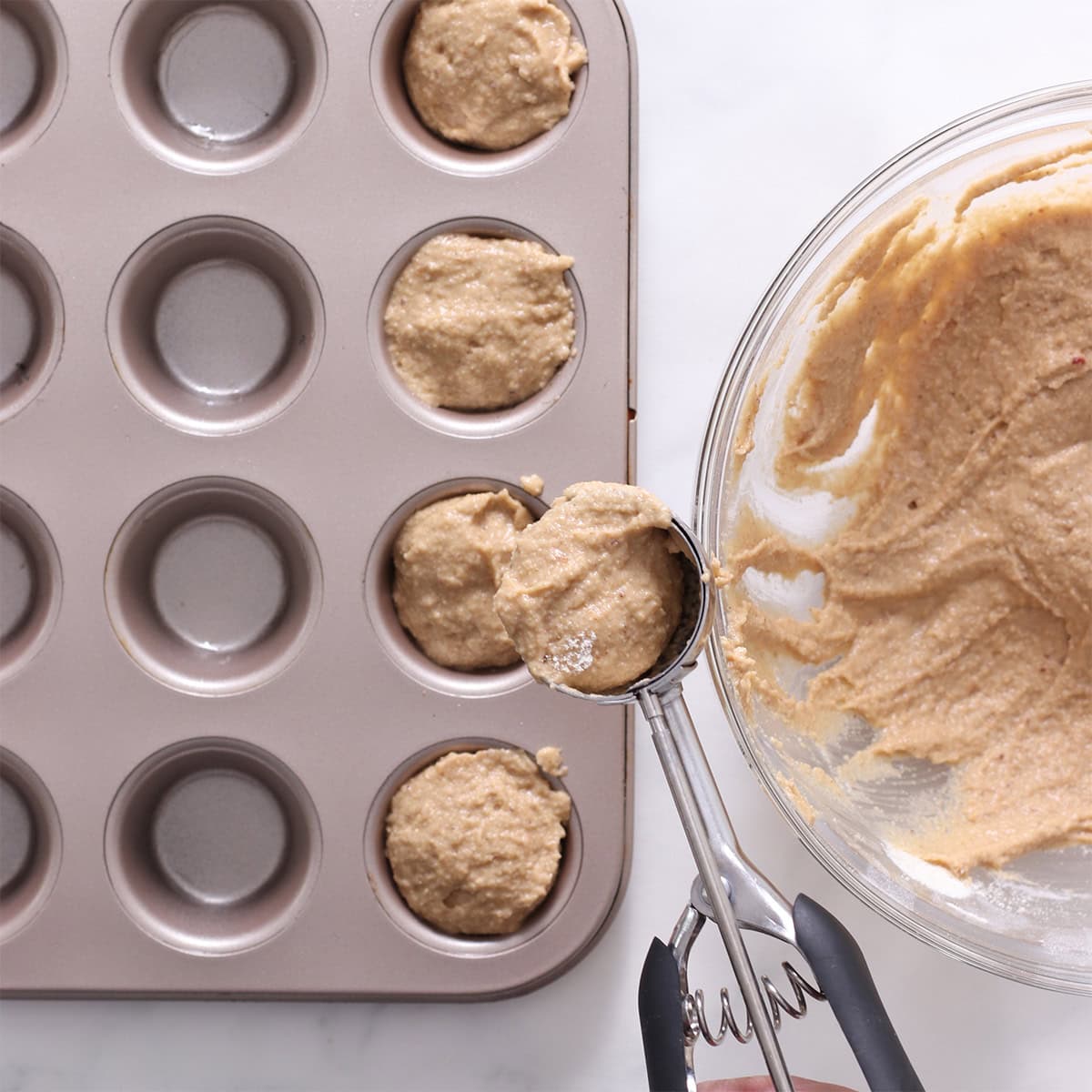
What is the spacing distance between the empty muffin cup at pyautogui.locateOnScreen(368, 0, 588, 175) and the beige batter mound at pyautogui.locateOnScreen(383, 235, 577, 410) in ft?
0.34

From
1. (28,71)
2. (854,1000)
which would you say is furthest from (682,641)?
(28,71)

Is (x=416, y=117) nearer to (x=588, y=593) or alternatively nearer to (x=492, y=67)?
(x=492, y=67)

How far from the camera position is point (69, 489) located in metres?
1.55

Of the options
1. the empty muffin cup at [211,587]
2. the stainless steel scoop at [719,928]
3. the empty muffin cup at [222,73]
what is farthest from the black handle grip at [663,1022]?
the empty muffin cup at [222,73]

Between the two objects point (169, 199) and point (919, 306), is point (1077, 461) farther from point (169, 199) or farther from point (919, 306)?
point (169, 199)

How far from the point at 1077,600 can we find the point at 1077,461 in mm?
195

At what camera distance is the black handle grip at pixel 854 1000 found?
1.14 m

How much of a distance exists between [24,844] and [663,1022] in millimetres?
1017

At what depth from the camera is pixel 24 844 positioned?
1674 millimetres

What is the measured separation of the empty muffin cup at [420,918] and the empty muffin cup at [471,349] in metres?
0.43

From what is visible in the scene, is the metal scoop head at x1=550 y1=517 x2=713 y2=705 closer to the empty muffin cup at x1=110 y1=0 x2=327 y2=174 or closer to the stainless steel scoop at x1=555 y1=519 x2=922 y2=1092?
the stainless steel scoop at x1=555 y1=519 x2=922 y2=1092

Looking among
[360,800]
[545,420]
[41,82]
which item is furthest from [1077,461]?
[41,82]

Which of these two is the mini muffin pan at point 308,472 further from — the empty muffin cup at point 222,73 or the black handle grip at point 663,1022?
the black handle grip at point 663,1022

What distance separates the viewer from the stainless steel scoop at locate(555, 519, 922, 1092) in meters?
1.16
